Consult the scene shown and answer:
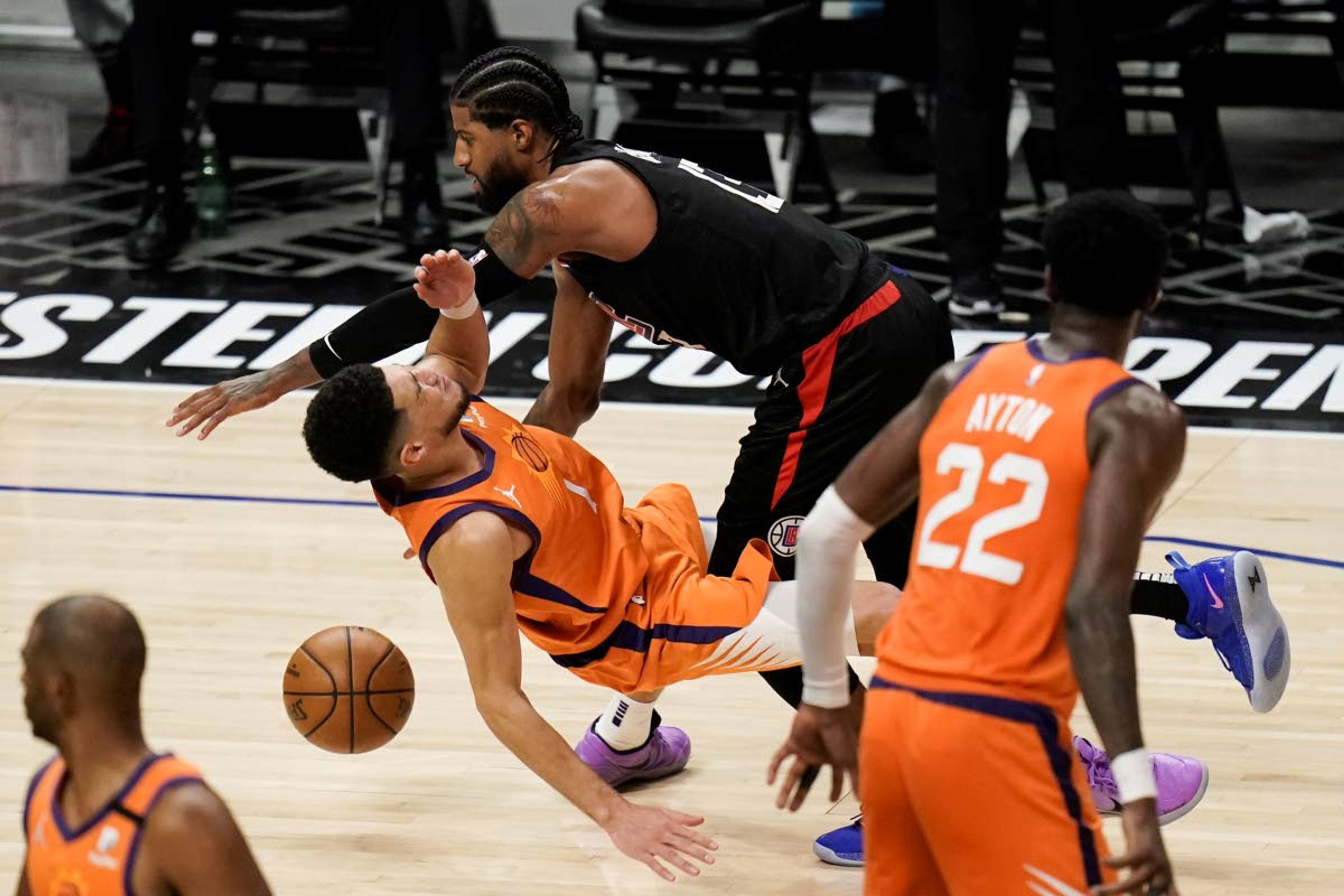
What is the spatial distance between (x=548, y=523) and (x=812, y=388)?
0.72 m

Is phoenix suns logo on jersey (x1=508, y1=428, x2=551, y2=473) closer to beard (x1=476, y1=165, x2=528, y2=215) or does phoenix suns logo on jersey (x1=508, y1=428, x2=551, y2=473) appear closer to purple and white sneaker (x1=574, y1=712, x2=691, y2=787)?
beard (x1=476, y1=165, x2=528, y2=215)

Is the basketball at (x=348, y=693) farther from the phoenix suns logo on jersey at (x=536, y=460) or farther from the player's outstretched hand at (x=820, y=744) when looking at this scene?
the player's outstretched hand at (x=820, y=744)

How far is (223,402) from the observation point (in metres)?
4.42

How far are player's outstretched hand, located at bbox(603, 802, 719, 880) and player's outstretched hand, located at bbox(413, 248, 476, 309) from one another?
1239 mm

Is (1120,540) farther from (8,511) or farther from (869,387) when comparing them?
(8,511)

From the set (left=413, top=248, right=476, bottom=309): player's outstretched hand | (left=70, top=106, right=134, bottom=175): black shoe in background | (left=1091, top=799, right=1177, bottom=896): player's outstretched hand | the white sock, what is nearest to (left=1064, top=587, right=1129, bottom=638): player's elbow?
(left=1091, top=799, right=1177, bottom=896): player's outstretched hand

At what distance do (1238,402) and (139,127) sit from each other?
4.96 meters

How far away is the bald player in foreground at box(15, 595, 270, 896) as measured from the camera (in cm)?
265

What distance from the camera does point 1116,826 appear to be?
4.72 metres

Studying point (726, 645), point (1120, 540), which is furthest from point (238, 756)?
point (1120, 540)

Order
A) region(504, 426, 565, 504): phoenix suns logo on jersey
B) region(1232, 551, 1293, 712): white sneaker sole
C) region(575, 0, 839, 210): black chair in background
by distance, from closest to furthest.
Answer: region(504, 426, 565, 504): phoenix suns logo on jersey → region(1232, 551, 1293, 712): white sneaker sole → region(575, 0, 839, 210): black chair in background

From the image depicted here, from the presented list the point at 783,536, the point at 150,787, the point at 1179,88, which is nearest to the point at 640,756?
the point at 783,536

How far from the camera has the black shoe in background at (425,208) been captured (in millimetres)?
9750

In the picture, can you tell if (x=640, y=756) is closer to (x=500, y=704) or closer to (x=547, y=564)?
(x=547, y=564)
